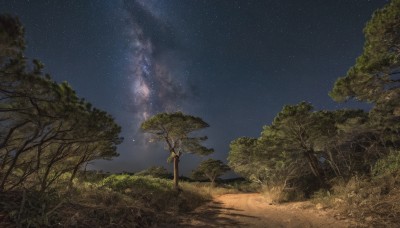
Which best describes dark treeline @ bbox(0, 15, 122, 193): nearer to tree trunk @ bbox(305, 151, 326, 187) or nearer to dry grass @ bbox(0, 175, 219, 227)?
dry grass @ bbox(0, 175, 219, 227)

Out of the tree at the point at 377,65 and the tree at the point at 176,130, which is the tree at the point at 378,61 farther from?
the tree at the point at 176,130

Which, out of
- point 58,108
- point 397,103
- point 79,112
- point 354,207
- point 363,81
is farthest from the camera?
point 397,103

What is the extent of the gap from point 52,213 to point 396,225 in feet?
29.1

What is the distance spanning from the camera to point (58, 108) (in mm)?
6559

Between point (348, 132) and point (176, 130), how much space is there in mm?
11519

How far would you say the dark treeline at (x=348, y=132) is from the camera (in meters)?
10.2

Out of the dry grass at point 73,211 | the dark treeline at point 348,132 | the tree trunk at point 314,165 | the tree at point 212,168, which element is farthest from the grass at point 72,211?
the tree at point 212,168

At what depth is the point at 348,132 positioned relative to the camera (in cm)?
1348

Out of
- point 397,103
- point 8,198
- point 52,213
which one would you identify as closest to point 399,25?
point 397,103

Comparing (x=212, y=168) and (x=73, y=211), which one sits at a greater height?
(x=212, y=168)

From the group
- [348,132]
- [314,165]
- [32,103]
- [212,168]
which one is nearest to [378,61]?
[348,132]

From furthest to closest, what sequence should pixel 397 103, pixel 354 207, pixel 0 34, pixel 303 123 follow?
pixel 303 123
pixel 397 103
pixel 354 207
pixel 0 34

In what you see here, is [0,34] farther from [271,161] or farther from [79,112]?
Result: [271,161]

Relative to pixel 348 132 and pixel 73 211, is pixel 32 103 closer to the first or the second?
pixel 73 211
